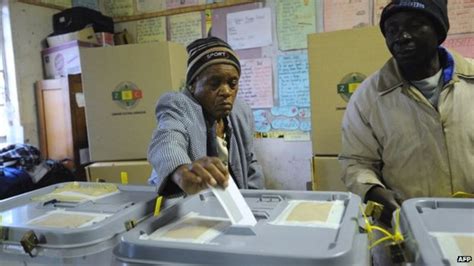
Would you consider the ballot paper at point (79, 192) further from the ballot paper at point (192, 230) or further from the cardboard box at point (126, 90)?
the cardboard box at point (126, 90)

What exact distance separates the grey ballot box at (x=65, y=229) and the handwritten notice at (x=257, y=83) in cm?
203

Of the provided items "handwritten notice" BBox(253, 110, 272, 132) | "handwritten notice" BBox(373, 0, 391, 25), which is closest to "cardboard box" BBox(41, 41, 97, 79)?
"handwritten notice" BBox(253, 110, 272, 132)

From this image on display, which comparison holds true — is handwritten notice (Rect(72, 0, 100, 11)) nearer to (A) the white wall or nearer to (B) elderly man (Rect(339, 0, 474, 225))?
(A) the white wall

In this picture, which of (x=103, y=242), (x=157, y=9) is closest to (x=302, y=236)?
(x=103, y=242)

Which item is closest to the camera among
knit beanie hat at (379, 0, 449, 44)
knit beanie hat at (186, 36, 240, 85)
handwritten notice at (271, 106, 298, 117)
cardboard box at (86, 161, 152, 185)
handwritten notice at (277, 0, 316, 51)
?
knit beanie hat at (379, 0, 449, 44)

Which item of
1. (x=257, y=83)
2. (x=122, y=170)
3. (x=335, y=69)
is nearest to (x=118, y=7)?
(x=257, y=83)

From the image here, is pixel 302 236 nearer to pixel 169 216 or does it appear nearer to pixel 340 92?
pixel 169 216

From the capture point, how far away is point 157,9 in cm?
312

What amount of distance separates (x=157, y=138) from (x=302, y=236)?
0.51 m

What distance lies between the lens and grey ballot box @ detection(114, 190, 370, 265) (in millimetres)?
544

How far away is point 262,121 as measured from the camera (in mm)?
2908

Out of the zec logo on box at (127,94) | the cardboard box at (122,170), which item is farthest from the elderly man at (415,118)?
the zec logo on box at (127,94)

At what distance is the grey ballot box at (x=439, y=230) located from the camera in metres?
0.53

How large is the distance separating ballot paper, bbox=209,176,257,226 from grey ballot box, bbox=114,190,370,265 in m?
0.02
